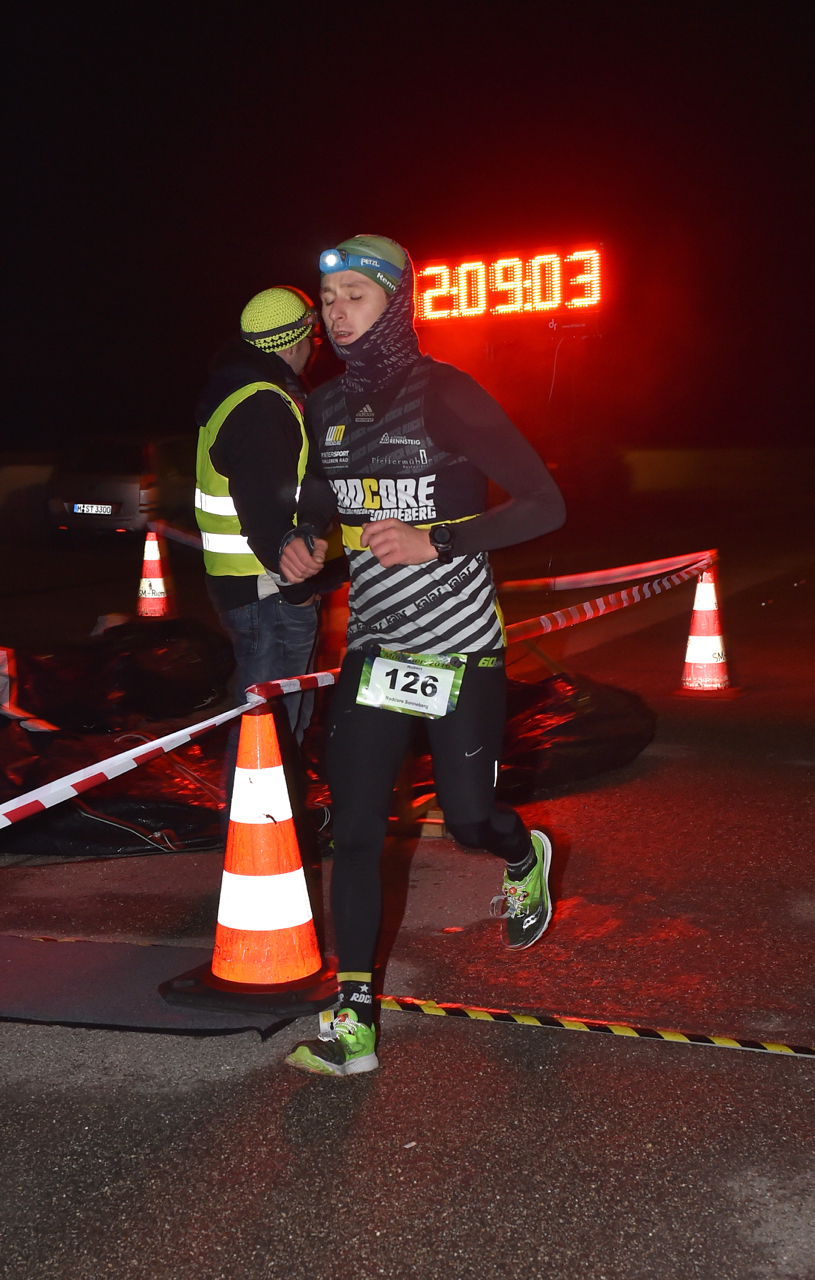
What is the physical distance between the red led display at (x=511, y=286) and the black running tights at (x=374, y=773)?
16.9 meters

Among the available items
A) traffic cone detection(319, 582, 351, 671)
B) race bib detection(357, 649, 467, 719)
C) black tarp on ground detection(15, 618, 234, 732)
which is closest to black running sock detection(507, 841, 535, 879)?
race bib detection(357, 649, 467, 719)

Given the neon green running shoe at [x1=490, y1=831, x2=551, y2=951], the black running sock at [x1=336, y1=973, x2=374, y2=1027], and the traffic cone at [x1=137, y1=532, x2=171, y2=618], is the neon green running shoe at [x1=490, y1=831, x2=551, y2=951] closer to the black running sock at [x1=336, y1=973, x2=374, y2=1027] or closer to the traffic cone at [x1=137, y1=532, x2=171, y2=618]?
the black running sock at [x1=336, y1=973, x2=374, y2=1027]

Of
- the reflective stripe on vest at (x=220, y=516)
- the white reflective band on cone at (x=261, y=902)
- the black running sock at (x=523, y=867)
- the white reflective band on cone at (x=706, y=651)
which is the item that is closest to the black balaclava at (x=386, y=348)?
the reflective stripe on vest at (x=220, y=516)

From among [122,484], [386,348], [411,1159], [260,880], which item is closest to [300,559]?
[386,348]

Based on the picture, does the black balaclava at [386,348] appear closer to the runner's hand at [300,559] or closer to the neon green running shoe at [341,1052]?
the runner's hand at [300,559]

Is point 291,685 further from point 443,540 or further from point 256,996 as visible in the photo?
point 443,540

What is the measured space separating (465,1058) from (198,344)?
4991cm

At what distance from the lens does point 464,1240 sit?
8.44ft

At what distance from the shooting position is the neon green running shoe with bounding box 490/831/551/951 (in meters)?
3.98

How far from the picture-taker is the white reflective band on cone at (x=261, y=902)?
362 centimetres

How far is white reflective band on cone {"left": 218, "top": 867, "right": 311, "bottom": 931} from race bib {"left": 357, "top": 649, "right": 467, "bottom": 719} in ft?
2.02

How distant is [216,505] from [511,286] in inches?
646

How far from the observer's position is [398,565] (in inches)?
131

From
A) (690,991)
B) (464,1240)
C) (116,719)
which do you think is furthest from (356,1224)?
(116,719)
